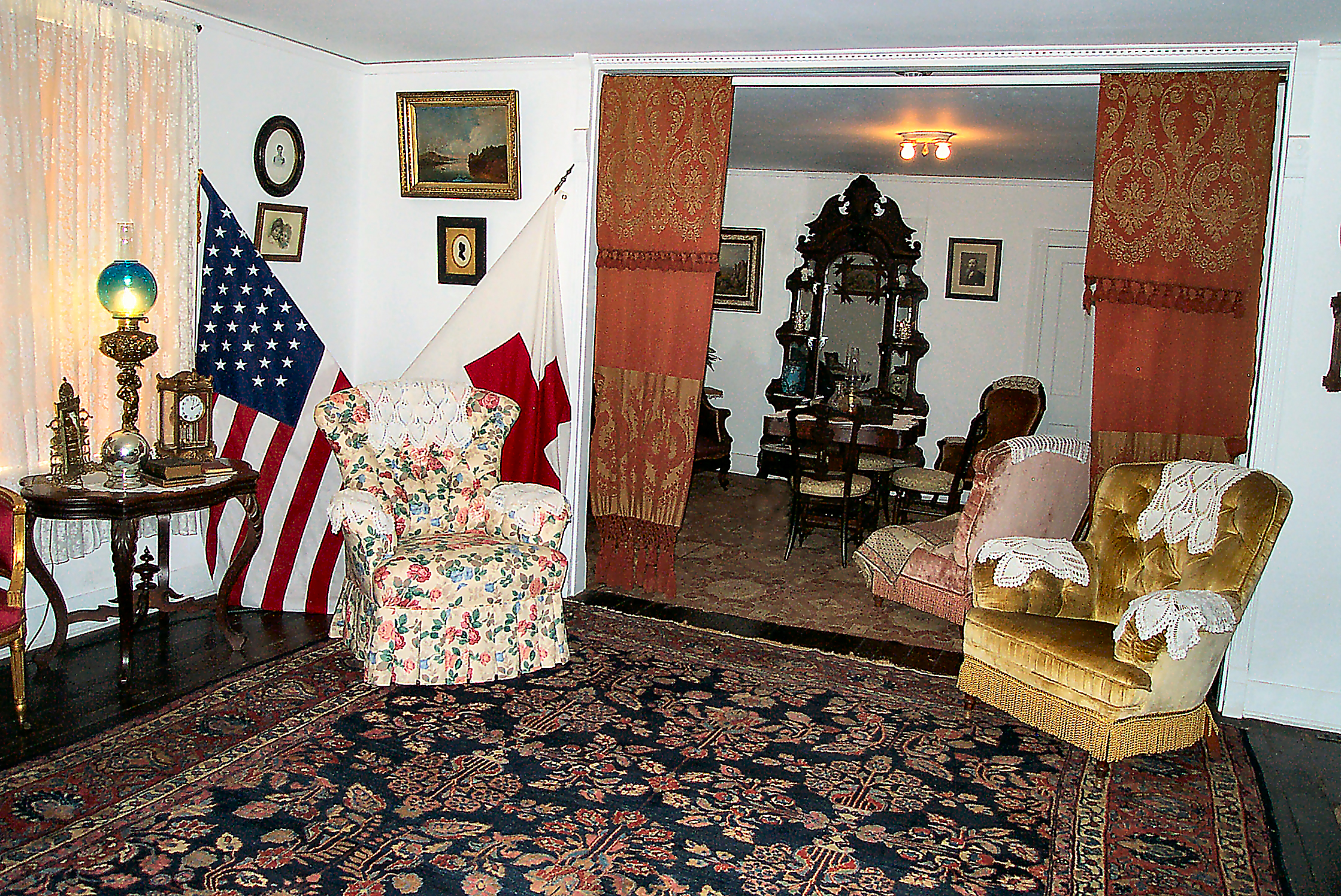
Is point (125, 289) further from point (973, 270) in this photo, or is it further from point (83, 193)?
point (973, 270)

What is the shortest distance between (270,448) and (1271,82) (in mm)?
4730

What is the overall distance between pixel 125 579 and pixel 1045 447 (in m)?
4.06

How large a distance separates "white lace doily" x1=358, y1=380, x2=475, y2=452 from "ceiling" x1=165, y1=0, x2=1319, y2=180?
64.6 inches

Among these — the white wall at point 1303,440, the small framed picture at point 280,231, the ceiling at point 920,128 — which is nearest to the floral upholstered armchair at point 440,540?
the small framed picture at point 280,231

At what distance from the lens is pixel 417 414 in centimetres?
477

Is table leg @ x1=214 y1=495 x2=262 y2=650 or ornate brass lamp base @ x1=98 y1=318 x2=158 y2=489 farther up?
ornate brass lamp base @ x1=98 y1=318 x2=158 y2=489

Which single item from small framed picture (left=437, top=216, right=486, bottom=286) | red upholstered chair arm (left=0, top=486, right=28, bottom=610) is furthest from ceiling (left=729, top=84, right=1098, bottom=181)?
red upholstered chair arm (left=0, top=486, right=28, bottom=610)

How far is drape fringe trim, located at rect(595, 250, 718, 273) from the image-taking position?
528 cm

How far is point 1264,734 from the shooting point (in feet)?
14.1

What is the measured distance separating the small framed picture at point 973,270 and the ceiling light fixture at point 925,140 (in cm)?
176

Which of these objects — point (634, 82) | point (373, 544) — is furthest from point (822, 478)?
point (373, 544)

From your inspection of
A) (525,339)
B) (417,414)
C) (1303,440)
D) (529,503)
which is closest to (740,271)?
(525,339)

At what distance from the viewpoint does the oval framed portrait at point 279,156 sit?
526cm

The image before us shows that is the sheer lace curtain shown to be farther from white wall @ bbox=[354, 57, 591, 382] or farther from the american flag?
white wall @ bbox=[354, 57, 591, 382]
